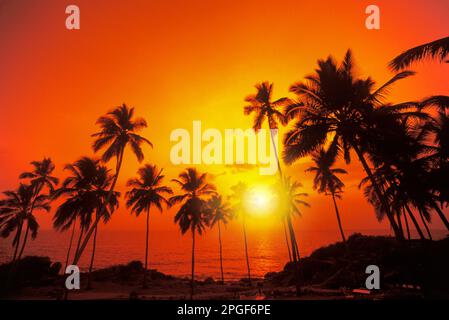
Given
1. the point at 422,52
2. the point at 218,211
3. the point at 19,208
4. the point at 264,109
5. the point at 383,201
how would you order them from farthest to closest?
the point at 218,211, the point at 19,208, the point at 264,109, the point at 383,201, the point at 422,52

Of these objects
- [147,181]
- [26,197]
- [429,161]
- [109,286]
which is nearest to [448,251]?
[429,161]

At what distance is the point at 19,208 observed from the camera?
92.7 feet

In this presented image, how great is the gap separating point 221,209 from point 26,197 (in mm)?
26389

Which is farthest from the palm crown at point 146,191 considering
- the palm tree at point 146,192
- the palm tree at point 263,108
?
the palm tree at point 263,108

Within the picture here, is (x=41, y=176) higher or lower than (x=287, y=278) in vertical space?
higher

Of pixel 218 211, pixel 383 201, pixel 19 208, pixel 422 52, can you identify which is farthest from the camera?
pixel 218 211

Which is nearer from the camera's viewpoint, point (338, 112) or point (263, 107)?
point (338, 112)

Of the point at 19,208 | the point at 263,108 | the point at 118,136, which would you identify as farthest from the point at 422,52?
the point at 19,208

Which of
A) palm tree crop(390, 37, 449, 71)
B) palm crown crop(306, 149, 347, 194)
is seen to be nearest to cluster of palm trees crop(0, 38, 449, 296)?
palm tree crop(390, 37, 449, 71)

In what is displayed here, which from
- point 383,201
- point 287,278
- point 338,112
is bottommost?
point 287,278

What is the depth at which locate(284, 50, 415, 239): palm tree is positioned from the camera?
1132 cm

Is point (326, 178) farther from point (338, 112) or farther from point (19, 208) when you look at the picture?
point (19, 208)

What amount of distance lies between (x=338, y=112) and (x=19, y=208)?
35.5 metres
